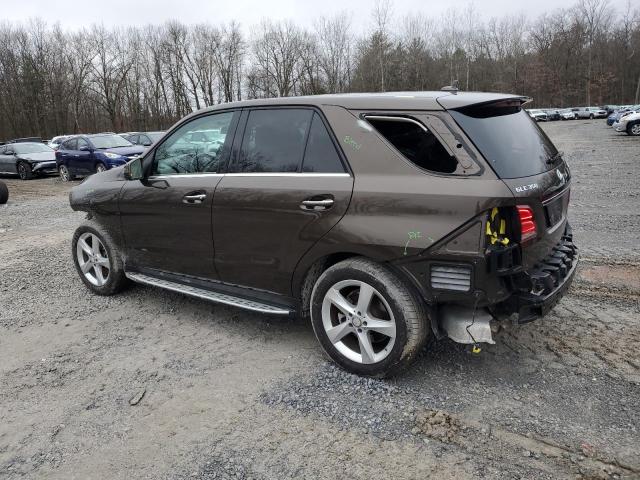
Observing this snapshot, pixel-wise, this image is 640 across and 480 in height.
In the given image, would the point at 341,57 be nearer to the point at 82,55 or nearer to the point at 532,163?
the point at 82,55

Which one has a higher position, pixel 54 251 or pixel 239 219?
pixel 239 219

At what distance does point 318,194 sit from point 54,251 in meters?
5.59

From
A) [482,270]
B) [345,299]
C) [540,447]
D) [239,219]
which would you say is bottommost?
[540,447]

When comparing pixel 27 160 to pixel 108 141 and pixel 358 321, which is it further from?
pixel 358 321

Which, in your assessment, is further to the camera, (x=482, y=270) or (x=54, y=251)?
(x=54, y=251)

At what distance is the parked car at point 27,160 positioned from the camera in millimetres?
19250

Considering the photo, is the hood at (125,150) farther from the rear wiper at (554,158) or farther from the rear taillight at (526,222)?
the rear taillight at (526,222)

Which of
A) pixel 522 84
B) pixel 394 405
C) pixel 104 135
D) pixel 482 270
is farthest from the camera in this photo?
pixel 522 84

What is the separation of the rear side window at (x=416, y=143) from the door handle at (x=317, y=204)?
0.55 metres

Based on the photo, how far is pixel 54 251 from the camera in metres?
7.34

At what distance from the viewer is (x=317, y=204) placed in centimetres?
331

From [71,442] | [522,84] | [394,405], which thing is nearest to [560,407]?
[394,405]

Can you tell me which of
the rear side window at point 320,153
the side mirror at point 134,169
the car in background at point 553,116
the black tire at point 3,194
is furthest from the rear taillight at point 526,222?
the car in background at point 553,116

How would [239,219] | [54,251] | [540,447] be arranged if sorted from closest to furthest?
1. [540,447]
2. [239,219]
3. [54,251]
